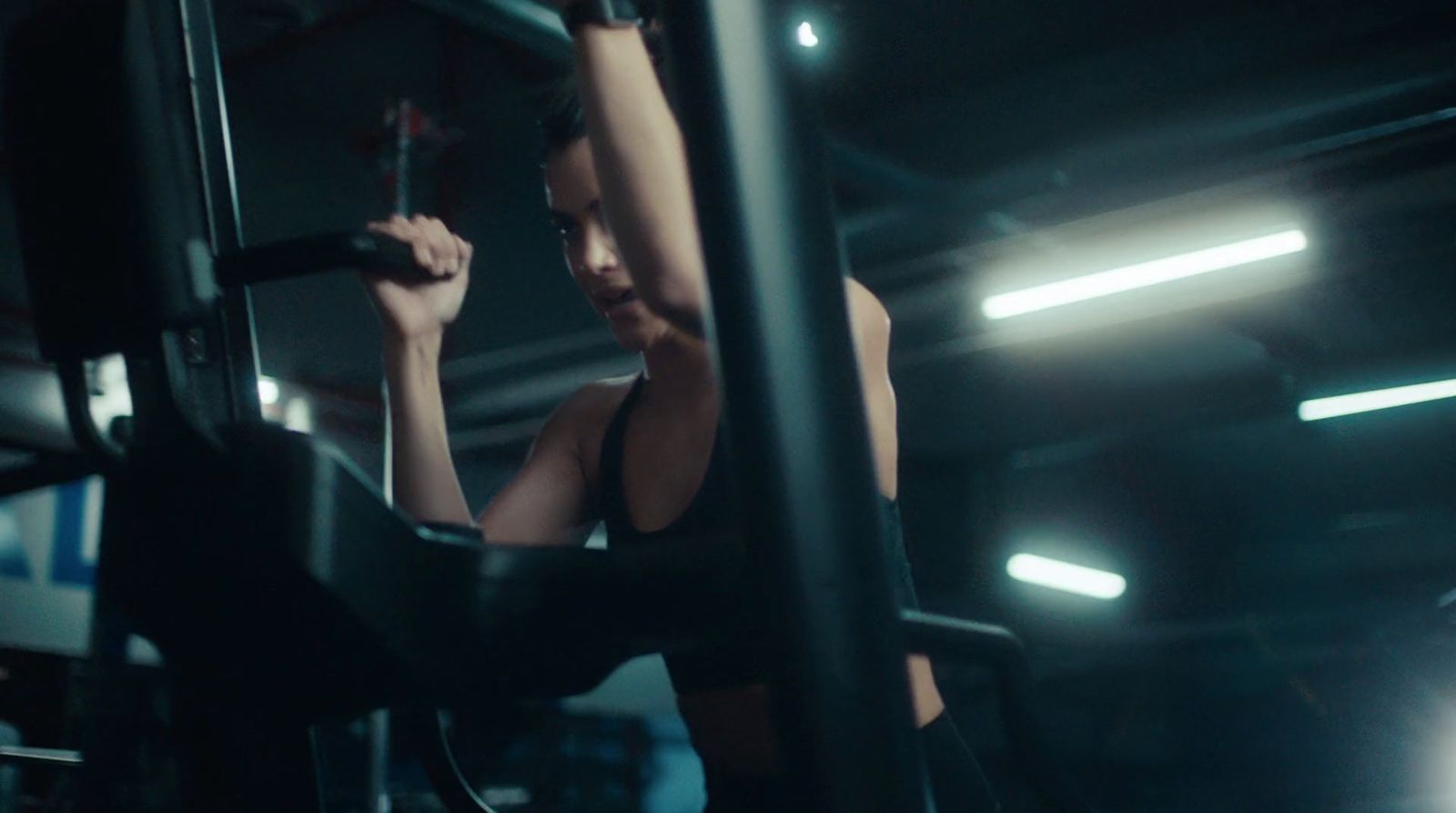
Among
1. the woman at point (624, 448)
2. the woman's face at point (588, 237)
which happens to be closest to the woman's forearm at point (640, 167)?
the woman at point (624, 448)

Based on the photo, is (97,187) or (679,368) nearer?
(97,187)

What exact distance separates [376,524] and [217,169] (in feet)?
1.51

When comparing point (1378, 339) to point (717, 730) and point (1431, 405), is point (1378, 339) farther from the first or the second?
point (717, 730)

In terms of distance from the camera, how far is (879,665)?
58 centimetres

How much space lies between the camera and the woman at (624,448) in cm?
108

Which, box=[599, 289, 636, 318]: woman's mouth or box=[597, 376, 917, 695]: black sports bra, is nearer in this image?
box=[597, 376, 917, 695]: black sports bra

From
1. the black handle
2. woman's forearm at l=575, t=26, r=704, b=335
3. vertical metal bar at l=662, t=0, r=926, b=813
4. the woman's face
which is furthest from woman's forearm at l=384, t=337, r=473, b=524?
vertical metal bar at l=662, t=0, r=926, b=813

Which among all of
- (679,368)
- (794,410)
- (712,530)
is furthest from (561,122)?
(794,410)

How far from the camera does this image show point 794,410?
573 millimetres

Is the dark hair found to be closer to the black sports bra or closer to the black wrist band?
the black sports bra

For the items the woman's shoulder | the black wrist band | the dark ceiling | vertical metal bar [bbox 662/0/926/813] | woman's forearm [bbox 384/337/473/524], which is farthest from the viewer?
the dark ceiling

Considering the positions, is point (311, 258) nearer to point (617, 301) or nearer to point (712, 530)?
point (712, 530)

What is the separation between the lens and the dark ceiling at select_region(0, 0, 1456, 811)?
4609 mm

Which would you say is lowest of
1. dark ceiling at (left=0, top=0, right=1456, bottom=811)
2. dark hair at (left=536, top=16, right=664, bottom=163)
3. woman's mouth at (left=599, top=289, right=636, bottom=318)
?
woman's mouth at (left=599, top=289, right=636, bottom=318)
